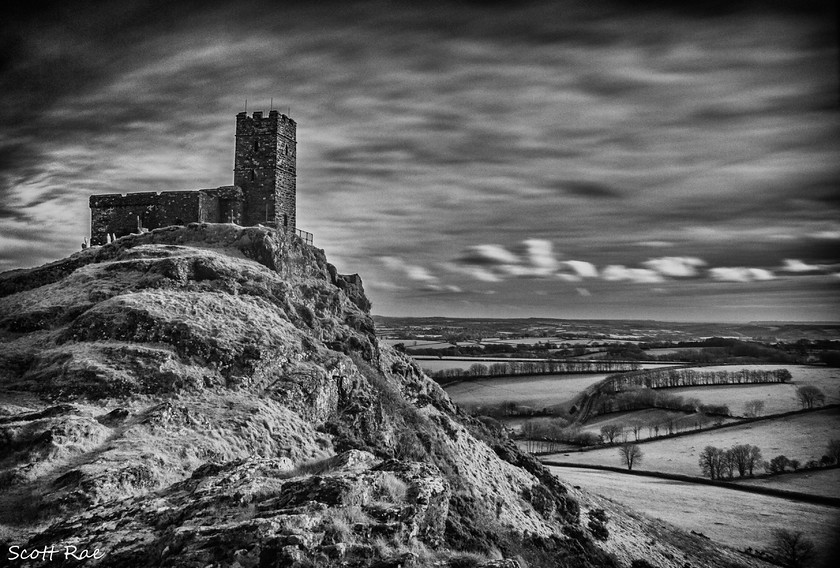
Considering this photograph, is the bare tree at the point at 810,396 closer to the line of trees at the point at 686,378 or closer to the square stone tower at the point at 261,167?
the line of trees at the point at 686,378

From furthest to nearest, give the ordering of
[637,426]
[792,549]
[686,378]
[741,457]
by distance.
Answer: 1. [686,378]
2. [637,426]
3. [741,457]
4. [792,549]

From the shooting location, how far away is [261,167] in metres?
40.2

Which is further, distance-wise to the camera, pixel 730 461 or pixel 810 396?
pixel 810 396

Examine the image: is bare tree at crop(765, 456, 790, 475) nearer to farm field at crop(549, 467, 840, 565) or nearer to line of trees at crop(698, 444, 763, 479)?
line of trees at crop(698, 444, 763, 479)

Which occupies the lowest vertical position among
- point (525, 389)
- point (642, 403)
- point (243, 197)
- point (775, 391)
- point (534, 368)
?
point (642, 403)

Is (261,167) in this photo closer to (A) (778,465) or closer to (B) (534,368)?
(A) (778,465)

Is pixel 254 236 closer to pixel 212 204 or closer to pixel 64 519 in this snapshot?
pixel 212 204

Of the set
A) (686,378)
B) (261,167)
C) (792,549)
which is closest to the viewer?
(261,167)

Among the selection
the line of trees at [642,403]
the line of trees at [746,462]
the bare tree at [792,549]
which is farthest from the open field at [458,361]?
the bare tree at [792,549]

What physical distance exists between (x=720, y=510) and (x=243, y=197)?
48.7 metres

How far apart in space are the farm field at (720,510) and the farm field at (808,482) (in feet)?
15.7

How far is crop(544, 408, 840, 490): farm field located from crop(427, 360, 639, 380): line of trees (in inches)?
1955

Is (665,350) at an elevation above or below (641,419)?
above

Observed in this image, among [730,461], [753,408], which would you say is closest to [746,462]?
[730,461]
